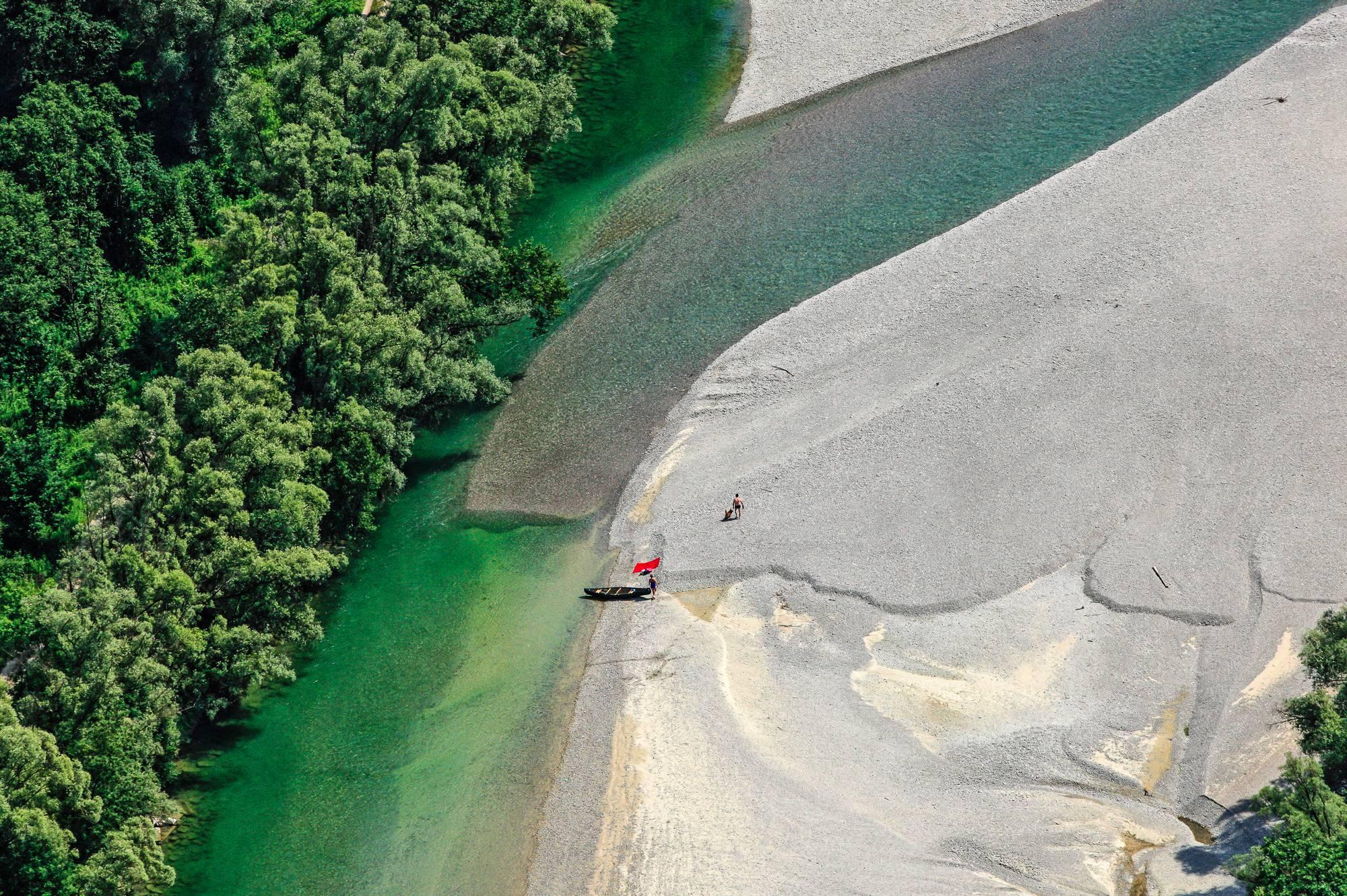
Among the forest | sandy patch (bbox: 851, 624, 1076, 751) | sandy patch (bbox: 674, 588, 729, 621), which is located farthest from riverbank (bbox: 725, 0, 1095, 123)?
sandy patch (bbox: 851, 624, 1076, 751)

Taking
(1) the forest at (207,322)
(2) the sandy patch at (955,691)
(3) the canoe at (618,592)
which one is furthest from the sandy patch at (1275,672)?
(1) the forest at (207,322)

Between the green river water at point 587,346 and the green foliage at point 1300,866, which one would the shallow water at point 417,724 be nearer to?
the green river water at point 587,346

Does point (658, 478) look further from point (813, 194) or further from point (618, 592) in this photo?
point (813, 194)

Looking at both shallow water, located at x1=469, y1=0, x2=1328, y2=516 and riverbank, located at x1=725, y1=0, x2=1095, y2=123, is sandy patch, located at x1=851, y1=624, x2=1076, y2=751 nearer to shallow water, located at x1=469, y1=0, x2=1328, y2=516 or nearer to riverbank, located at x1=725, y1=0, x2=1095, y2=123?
shallow water, located at x1=469, y1=0, x2=1328, y2=516

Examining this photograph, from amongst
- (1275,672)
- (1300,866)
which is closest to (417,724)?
(1300,866)

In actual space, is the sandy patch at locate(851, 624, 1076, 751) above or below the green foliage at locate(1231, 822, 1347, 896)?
above

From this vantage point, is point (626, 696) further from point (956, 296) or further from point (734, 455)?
point (956, 296)

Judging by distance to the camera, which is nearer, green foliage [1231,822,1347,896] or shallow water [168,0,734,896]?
green foliage [1231,822,1347,896]
